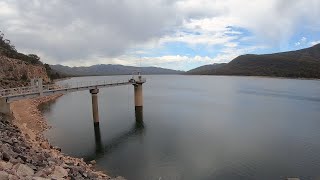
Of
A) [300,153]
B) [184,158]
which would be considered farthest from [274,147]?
[184,158]

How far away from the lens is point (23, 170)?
15.1m

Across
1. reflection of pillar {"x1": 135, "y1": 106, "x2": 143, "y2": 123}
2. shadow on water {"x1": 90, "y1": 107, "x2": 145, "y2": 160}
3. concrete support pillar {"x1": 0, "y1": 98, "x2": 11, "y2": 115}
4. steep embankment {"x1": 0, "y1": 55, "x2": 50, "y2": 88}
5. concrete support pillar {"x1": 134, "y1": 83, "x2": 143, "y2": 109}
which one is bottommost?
shadow on water {"x1": 90, "y1": 107, "x2": 145, "y2": 160}

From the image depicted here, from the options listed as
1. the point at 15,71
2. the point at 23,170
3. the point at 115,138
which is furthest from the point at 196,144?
the point at 15,71

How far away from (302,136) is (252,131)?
6128 millimetres

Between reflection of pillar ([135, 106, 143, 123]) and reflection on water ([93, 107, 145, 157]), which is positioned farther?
reflection of pillar ([135, 106, 143, 123])

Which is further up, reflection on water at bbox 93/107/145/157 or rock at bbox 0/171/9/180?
rock at bbox 0/171/9/180

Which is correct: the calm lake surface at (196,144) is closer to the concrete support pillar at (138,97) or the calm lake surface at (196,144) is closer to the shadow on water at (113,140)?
the shadow on water at (113,140)

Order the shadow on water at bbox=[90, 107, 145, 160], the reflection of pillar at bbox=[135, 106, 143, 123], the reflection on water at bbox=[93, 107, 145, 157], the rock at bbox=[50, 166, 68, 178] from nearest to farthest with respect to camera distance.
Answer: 1. the rock at bbox=[50, 166, 68, 178]
2. the shadow on water at bbox=[90, 107, 145, 160]
3. the reflection on water at bbox=[93, 107, 145, 157]
4. the reflection of pillar at bbox=[135, 106, 143, 123]

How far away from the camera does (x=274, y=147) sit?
33781mm

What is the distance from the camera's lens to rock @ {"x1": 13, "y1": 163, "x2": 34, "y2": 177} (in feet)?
48.1

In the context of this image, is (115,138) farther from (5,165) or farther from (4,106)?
(5,165)

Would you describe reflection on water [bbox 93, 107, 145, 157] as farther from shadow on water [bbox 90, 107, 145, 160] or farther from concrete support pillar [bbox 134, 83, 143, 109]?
concrete support pillar [bbox 134, 83, 143, 109]

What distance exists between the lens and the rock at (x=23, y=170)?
14.7m

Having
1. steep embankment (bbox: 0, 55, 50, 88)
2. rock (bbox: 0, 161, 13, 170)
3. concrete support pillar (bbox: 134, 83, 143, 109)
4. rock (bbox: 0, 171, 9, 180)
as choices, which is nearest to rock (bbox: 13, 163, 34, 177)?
rock (bbox: 0, 161, 13, 170)
